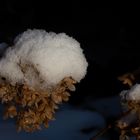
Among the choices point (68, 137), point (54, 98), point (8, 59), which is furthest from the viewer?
point (68, 137)

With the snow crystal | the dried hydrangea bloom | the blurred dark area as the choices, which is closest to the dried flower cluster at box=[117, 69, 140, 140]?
the dried hydrangea bloom

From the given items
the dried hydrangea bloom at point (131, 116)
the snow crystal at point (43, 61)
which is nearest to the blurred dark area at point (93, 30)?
the dried hydrangea bloom at point (131, 116)

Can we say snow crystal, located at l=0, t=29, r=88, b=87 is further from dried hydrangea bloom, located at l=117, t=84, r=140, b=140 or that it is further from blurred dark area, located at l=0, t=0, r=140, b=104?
blurred dark area, located at l=0, t=0, r=140, b=104

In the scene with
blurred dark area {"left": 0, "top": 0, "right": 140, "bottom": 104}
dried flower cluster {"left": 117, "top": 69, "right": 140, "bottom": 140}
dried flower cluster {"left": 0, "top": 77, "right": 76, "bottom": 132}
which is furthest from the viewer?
blurred dark area {"left": 0, "top": 0, "right": 140, "bottom": 104}

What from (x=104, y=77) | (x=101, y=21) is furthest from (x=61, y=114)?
(x=101, y=21)

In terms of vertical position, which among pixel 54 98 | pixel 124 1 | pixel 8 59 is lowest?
pixel 54 98

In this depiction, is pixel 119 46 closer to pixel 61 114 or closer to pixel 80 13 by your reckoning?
pixel 80 13

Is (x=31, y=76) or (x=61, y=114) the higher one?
(x=61, y=114)

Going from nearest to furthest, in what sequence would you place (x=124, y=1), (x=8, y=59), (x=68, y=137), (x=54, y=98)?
1. (x=54, y=98)
2. (x=8, y=59)
3. (x=68, y=137)
4. (x=124, y=1)
